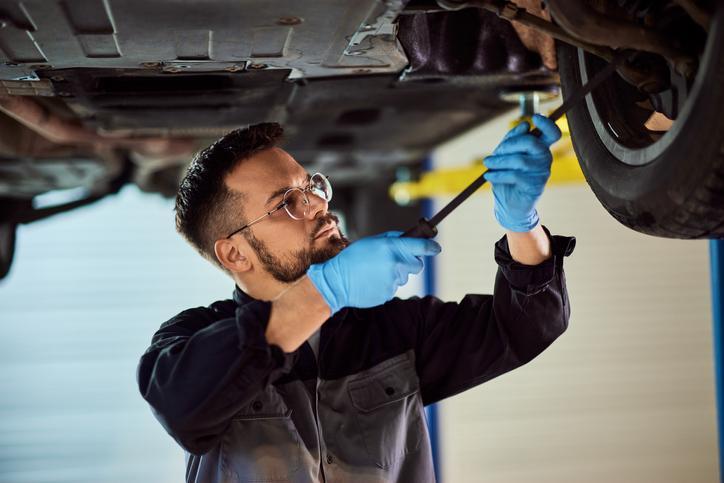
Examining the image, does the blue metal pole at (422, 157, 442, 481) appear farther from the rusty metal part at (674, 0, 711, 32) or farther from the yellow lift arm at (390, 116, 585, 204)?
the rusty metal part at (674, 0, 711, 32)

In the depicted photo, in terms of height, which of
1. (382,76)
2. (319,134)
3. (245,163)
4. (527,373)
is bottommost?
(527,373)

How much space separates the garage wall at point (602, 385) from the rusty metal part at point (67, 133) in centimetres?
235

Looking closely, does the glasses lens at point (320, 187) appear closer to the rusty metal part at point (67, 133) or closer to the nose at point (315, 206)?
the nose at point (315, 206)

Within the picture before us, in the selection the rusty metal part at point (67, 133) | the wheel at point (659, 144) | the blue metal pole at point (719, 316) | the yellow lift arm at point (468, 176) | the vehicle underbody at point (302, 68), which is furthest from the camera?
the yellow lift arm at point (468, 176)

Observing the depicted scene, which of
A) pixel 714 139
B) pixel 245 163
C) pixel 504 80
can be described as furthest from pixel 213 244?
pixel 714 139

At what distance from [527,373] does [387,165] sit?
2059mm

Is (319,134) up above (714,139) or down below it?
above

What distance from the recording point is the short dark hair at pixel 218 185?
5.38 feet

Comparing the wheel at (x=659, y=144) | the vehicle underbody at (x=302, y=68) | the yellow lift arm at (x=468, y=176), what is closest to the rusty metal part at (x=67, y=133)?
the vehicle underbody at (x=302, y=68)

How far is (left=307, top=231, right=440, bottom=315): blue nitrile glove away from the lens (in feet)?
4.27

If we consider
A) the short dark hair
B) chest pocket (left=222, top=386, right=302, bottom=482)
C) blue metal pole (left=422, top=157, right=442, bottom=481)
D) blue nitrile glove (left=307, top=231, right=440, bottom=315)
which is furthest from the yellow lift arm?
blue metal pole (left=422, top=157, right=442, bottom=481)

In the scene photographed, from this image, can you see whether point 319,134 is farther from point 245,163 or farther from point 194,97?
point 245,163

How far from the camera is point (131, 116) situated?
2.11m

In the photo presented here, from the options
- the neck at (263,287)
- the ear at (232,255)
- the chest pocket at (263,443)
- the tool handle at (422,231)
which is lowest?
the chest pocket at (263,443)
